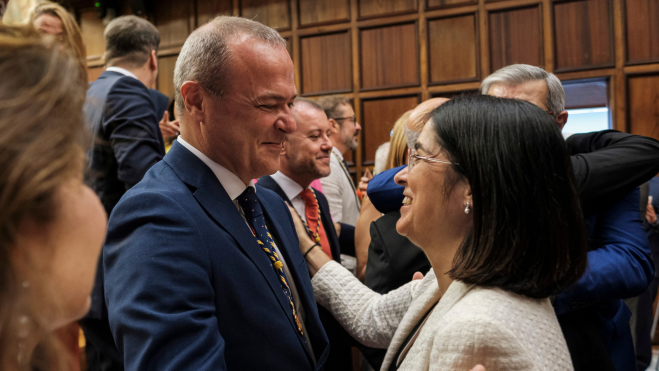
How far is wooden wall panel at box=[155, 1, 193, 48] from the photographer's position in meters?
6.17

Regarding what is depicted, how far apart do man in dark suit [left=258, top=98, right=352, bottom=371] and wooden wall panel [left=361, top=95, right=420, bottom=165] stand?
9.55ft

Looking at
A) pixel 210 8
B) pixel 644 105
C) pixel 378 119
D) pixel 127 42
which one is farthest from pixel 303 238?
pixel 210 8

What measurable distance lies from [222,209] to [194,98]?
34 cm

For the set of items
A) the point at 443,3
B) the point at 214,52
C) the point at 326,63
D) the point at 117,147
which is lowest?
the point at 117,147

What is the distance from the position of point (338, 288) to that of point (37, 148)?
1387mm

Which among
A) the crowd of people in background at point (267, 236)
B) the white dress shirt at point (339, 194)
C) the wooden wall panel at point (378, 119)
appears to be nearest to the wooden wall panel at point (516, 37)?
the wooden wall panel at point (378, 119)

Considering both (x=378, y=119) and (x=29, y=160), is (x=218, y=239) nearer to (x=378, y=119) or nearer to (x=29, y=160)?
(x=29, y=160)

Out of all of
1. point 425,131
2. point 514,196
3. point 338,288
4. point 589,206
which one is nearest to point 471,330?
point 514,196

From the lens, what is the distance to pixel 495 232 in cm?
113

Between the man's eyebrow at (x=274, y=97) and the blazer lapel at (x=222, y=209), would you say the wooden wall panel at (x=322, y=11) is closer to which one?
the man's eyebrow at (x=274, y=97)

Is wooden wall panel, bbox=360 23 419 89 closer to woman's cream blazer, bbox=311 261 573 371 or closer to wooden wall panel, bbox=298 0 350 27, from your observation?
wooden wall panel, bbox=298 0 350 27

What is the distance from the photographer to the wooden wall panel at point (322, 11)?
5.68 meters

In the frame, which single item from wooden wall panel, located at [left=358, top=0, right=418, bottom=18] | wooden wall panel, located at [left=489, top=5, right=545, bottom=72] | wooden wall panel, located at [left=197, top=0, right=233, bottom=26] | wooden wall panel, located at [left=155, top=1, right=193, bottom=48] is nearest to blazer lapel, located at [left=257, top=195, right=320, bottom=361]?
wooden wall panel, located at [left=489, top=5, right=545, bottom=72]

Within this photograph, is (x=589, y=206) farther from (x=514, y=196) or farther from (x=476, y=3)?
(x=476, y=3)
